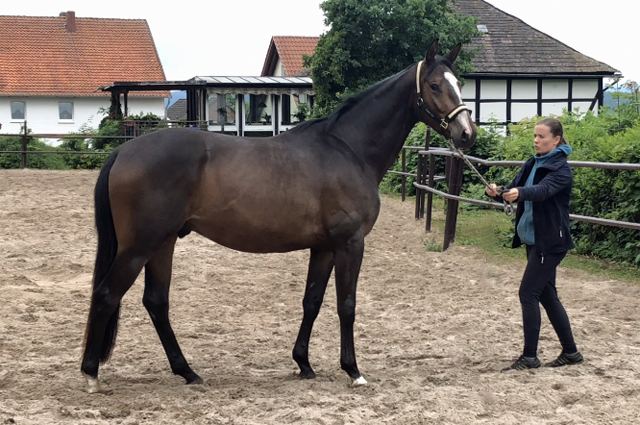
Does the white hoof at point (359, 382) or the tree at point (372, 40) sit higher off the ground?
the tree at point (372, 40)

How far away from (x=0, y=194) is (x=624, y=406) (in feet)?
42.5

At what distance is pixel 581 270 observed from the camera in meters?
7.97

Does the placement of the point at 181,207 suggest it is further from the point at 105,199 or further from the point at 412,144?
the point at 412,144

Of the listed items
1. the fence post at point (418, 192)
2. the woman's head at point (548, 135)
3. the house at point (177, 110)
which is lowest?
the fence post at point (418, 192)

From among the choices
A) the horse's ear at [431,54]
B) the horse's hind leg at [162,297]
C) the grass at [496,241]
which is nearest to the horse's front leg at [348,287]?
the horse's hind leg at [162,297]

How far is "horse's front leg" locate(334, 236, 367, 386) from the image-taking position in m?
4.33

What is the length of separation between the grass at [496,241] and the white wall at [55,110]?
27094 millimetres

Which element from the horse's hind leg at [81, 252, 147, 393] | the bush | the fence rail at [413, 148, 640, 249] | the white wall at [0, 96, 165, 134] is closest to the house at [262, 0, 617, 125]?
the bush

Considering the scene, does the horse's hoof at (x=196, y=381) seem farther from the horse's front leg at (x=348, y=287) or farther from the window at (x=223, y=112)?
the window at (x=223, y=112)

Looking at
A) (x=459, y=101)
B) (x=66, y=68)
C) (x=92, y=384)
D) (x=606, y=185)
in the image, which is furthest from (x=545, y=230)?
(x=66, y=68)

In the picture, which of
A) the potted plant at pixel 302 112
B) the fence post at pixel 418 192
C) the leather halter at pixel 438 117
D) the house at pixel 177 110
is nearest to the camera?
the leather halter at pixel 438 117

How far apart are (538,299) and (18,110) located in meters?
38.3

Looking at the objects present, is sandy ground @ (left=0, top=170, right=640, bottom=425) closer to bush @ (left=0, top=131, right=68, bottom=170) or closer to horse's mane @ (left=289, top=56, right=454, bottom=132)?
horse's mane @ (left=289, top=56, right=454, bottom=132)

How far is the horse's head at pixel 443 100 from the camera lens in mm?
4406
